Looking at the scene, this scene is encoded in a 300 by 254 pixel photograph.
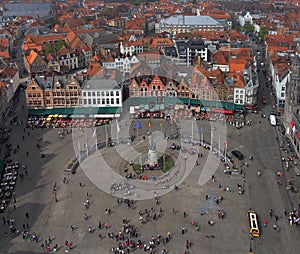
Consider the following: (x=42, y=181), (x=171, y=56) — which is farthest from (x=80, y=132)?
(x=171, y=56)

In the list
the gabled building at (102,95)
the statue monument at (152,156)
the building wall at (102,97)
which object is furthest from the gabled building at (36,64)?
the statue monument at (152,156)

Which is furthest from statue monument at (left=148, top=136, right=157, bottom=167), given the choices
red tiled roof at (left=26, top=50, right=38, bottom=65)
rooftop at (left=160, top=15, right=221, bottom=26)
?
rooftop at (left=160, top=15, right=221, bottom=26)

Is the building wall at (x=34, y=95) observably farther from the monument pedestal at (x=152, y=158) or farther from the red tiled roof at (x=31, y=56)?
the monument pedestal at (x=152, y=158)

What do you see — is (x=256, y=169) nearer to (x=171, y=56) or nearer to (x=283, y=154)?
(x=283, y=154)

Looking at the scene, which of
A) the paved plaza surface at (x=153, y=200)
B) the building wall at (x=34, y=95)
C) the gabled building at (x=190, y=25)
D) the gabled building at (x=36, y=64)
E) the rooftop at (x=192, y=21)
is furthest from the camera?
the rooftop at (x=192, y=21)

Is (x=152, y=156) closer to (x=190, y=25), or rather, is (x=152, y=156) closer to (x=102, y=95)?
(x=102, y=95)

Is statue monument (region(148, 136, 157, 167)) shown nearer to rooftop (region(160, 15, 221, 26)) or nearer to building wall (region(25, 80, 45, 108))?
building wall (region(25, 80, 45, 108))

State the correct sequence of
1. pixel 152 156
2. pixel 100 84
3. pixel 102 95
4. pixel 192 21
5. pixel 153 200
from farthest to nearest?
pixel 192 21 < pixel 100 84 < pixel 102 95 < pixel 152 156 < pixel 153 200

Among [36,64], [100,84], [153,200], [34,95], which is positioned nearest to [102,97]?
[100,84]
